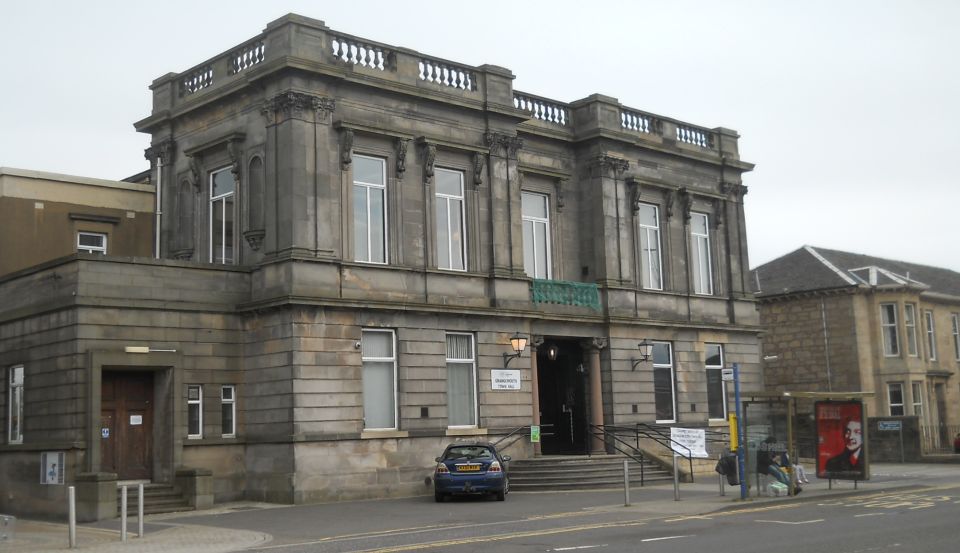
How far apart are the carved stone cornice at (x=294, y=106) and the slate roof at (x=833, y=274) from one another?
88.2 ft

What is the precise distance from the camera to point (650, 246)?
119ft

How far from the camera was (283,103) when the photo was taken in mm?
27094

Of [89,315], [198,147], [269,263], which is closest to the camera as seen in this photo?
[89,315]

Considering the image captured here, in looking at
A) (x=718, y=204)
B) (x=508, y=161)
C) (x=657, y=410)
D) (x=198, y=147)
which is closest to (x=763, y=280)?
(x=718, y=204)

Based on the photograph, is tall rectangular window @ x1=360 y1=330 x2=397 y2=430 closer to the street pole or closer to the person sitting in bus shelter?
the street pole

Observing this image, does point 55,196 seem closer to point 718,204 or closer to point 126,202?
point 126,202

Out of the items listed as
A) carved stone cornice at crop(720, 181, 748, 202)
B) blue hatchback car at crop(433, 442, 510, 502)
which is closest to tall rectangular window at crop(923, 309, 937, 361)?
carved stone cornice at crop(720, 181, 748, 202)

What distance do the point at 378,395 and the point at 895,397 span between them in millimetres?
27454

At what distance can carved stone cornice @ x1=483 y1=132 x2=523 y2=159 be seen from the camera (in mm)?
31203

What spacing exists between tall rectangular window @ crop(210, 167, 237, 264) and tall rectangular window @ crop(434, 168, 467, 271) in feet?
18.3

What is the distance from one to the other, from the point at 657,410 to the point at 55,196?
19271 mm

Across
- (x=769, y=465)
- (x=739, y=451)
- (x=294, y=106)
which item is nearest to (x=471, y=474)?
(x=739, y=451)

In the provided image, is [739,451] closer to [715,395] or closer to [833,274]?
[715,395]

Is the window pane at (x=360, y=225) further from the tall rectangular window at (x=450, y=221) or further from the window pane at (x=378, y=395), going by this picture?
the window pane at (x=378, y=395)
